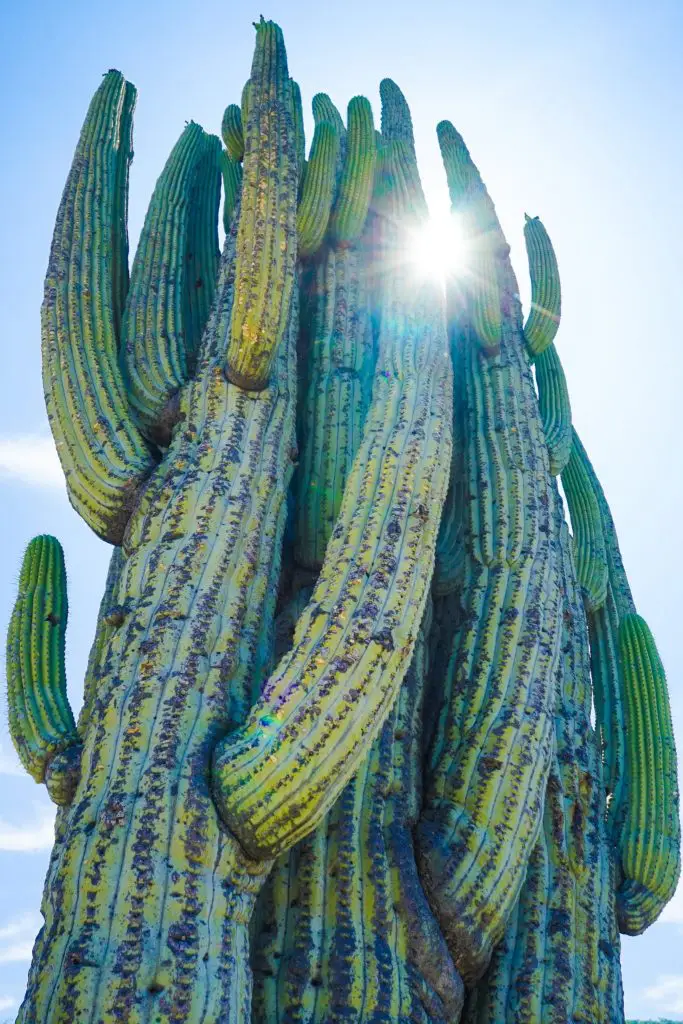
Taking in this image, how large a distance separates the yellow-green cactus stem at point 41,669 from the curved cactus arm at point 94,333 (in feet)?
1.07

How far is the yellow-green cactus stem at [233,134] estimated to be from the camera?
21.5 feet

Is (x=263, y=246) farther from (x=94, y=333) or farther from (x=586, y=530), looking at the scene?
(x=586, y=530)

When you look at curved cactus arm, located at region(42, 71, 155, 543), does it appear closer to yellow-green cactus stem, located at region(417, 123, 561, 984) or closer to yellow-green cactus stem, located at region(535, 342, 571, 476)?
yellow-green cactus stem, located at region(417, 123, 561, 984)

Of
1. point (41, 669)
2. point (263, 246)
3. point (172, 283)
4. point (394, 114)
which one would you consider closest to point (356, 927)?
point (41, 669)

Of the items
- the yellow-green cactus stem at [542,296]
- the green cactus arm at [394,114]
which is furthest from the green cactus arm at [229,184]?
the yellow-green cactus stem at [542,296]

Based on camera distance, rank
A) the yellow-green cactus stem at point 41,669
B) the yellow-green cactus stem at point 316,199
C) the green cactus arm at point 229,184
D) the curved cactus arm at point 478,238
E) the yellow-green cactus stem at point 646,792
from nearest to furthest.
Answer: the yellow-green cactus stem at point 41,669, the yellow-green cactus stem at point 646,792, the yellow-green cactus stem at point 316,199, the curved cactus arm at point 478,238, the green cactus arm at point 229,184

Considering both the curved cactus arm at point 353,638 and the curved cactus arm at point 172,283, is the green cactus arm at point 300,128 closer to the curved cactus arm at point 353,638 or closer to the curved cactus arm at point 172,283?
the curved cactus arm at point 172,283

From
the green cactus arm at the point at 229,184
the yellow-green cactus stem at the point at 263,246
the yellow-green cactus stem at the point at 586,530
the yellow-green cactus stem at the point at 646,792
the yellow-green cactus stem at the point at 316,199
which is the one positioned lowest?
the yellow-green cactus stem at the point at 646,792

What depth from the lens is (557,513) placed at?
5.60 m

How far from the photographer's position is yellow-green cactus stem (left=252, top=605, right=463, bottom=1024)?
370 cm

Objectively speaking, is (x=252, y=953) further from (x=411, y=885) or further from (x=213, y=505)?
(x=213, y=505)

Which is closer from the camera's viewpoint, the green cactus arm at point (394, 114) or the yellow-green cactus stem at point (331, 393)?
the yellow-green cactus stem at point (331, 393)

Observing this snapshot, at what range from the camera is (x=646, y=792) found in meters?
5.01

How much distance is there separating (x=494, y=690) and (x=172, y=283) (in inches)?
104
